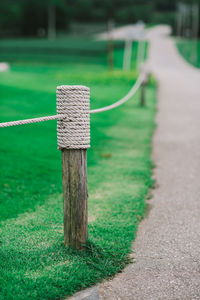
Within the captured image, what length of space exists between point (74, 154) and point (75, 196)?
31 cm

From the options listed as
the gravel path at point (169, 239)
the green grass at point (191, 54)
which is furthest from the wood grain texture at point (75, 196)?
the green grass at point (191, 54)

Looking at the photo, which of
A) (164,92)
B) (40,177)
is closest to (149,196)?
(40,177)

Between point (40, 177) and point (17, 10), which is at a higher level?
point (17, 10)

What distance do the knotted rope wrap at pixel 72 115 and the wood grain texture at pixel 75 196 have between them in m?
0.08

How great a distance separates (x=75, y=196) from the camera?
9.96 feet

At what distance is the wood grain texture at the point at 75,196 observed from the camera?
300 centimetres

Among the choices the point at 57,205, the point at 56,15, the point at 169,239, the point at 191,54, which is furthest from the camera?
the point at 56,15

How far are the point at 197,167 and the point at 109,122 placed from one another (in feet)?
11.8

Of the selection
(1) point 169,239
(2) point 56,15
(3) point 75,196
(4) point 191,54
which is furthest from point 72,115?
(2) point 56,15

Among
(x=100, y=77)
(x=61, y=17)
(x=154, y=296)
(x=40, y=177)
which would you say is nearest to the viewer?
(x=154, y=296)

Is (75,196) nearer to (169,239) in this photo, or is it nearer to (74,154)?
(74,154)

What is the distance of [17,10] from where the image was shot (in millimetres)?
86625

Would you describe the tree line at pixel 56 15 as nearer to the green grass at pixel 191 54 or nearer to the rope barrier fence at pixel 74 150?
the green grass at pixel 191 54

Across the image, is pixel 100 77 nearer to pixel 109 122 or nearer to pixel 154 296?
pixel 109 122
